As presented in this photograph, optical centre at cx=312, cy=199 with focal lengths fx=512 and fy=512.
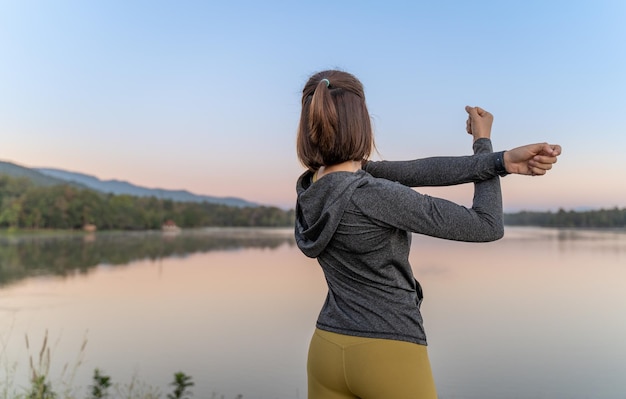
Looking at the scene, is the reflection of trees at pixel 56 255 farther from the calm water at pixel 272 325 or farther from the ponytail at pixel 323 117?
the ponytail at pixel 323 117

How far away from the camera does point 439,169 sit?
132 cm

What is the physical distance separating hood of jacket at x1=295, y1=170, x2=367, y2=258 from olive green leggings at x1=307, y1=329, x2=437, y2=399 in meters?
0.24

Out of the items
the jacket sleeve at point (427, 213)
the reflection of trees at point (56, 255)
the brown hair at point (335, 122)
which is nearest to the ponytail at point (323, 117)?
the brown hair at point (335, 122)

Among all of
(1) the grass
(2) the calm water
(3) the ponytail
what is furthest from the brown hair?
(2) the calm water

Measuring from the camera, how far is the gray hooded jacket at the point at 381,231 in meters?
1.13

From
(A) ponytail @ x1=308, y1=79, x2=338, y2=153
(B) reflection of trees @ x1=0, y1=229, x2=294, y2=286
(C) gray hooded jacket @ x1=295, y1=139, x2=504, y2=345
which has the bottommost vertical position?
(B) reflection of trees @ x1=0, y1=229, x2=294, y2=286

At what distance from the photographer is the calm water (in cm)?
912

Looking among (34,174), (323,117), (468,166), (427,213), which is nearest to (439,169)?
(468,166)

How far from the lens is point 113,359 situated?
10453 mm

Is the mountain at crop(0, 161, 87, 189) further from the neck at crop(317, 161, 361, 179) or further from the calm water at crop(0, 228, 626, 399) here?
the neck at crop(317, 161, 361, 179)

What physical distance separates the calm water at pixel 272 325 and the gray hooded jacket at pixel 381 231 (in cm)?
436

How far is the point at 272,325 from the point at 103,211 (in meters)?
46.2

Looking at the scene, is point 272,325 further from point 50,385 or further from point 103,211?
point 103,211

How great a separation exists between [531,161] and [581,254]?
3893cm
